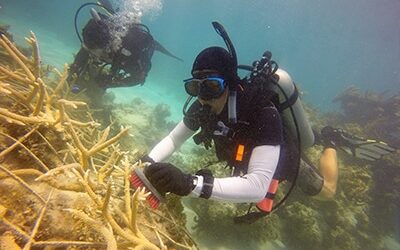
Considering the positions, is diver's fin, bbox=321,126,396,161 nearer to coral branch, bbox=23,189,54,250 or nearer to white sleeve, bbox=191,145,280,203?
white sleeve, bbox=191,145,280,203

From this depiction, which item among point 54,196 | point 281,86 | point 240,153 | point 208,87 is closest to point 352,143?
→ point 281,86

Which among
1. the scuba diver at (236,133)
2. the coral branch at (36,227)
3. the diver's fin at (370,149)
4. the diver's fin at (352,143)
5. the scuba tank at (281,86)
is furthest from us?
the diver's fin at (370,149)

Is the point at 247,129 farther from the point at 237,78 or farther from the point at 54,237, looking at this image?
the point at 54,237

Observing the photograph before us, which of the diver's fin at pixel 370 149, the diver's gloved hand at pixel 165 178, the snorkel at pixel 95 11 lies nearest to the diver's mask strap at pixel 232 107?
the diver's gloved hand at pixel 165 178

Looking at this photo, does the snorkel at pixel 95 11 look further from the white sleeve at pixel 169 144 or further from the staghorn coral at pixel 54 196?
the staghorn coral at pixel 54 196

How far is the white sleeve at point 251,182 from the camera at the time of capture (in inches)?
111

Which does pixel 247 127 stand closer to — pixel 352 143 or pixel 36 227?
pixel 36 227

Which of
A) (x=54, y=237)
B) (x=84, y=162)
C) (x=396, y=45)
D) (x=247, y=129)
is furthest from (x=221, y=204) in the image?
(x=396, y=45)

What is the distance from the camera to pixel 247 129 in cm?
342

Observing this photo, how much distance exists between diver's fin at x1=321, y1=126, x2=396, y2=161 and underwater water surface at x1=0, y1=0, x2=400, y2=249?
5.63 feet

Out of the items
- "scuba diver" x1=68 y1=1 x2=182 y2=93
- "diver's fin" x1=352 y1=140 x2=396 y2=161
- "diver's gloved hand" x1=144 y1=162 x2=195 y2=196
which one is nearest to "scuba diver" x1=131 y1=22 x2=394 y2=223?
"diver's gloved hand" x1=144 y1=162 x2=195 y2=196

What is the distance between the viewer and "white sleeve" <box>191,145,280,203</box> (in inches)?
111

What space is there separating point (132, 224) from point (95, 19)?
250 inches

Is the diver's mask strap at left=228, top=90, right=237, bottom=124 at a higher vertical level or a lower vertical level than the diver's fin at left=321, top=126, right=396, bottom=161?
higher
